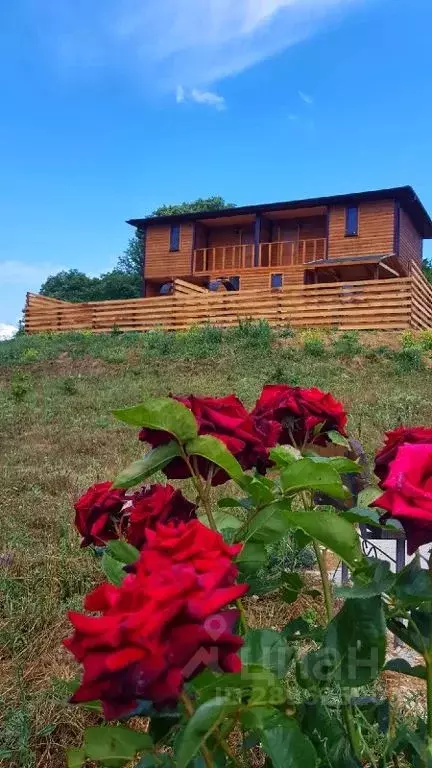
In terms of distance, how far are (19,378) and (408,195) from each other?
14384mm

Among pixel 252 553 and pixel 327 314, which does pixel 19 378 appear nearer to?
pixel 327 314

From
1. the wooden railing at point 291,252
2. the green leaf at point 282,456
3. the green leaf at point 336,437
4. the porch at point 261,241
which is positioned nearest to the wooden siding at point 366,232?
the porch at point 261,241

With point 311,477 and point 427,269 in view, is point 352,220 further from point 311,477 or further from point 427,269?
point 311,477

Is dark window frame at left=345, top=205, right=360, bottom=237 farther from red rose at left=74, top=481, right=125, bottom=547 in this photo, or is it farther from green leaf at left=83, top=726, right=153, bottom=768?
green leaf at left=83, top=726, right=153, bottom=768

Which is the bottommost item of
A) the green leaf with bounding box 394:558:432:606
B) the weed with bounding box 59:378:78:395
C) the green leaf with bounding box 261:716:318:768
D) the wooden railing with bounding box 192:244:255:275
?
the green leaf with bounding box 261:716:318:768

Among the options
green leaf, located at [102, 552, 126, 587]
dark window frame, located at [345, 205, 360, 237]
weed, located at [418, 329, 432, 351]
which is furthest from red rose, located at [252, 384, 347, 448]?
dark window frame, located at [345, 205, 360, 237]

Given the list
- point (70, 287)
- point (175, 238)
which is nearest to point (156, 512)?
point (175, 238)

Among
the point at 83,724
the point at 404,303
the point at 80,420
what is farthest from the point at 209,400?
the point at 404,303

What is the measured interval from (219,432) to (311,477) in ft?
0.61

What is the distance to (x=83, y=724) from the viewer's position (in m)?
1.75

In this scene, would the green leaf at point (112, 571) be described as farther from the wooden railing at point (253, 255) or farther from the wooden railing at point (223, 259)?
the wooden railing at point (223, 259)

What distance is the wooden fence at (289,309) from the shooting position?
15875 millimetres

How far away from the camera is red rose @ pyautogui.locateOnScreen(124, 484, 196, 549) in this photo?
3.14ft

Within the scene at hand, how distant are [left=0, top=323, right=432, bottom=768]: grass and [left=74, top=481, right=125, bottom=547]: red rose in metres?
0.34
